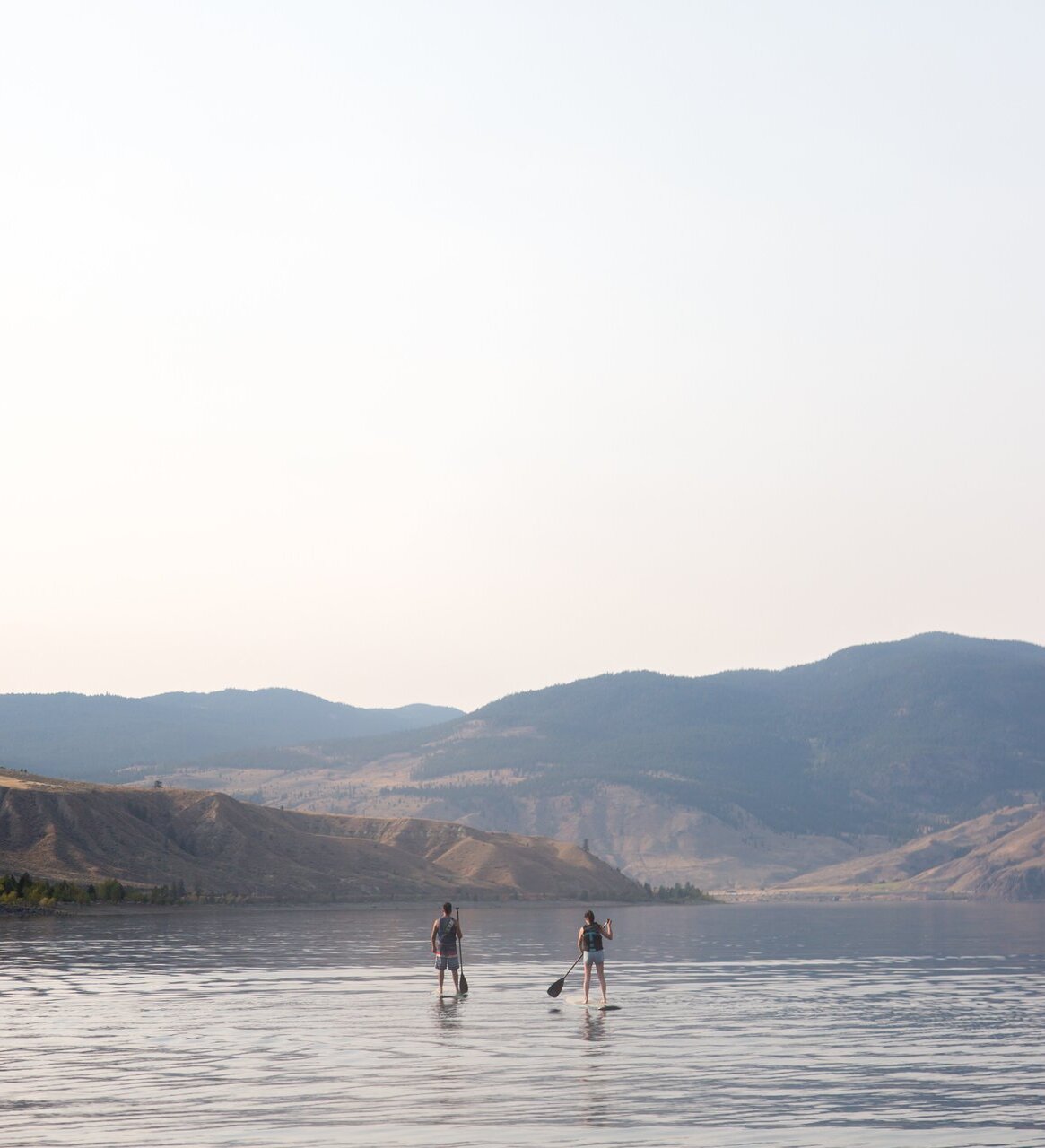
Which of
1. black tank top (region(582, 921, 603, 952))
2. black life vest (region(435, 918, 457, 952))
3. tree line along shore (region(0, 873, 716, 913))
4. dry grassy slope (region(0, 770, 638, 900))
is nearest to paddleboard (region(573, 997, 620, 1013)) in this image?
black tank top (region(582, 921, 603, 952))

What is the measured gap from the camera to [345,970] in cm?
5588

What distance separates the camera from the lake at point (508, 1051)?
24.0 metres

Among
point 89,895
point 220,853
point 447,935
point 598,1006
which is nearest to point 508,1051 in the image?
point 598,1006

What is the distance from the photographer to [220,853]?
164 m

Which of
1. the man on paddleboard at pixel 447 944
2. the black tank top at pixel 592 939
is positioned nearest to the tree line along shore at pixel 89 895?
the man on paddleboard at pixel 447 944

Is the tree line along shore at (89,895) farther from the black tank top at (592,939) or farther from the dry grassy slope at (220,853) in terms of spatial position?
the black tank top at (592,939)

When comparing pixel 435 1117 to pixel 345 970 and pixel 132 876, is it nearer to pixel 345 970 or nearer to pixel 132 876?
pixel 345 970

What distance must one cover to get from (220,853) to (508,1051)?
5338 inches

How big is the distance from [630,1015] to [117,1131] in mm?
19177

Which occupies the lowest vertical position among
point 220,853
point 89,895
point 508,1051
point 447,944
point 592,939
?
point 508,1051

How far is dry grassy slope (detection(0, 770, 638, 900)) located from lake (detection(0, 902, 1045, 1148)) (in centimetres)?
8121

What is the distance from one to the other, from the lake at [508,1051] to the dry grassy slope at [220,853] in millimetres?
81206

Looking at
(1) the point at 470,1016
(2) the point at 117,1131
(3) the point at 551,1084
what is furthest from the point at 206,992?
(2) the point at 117,1131

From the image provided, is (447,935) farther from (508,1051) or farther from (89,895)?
(89,895)
